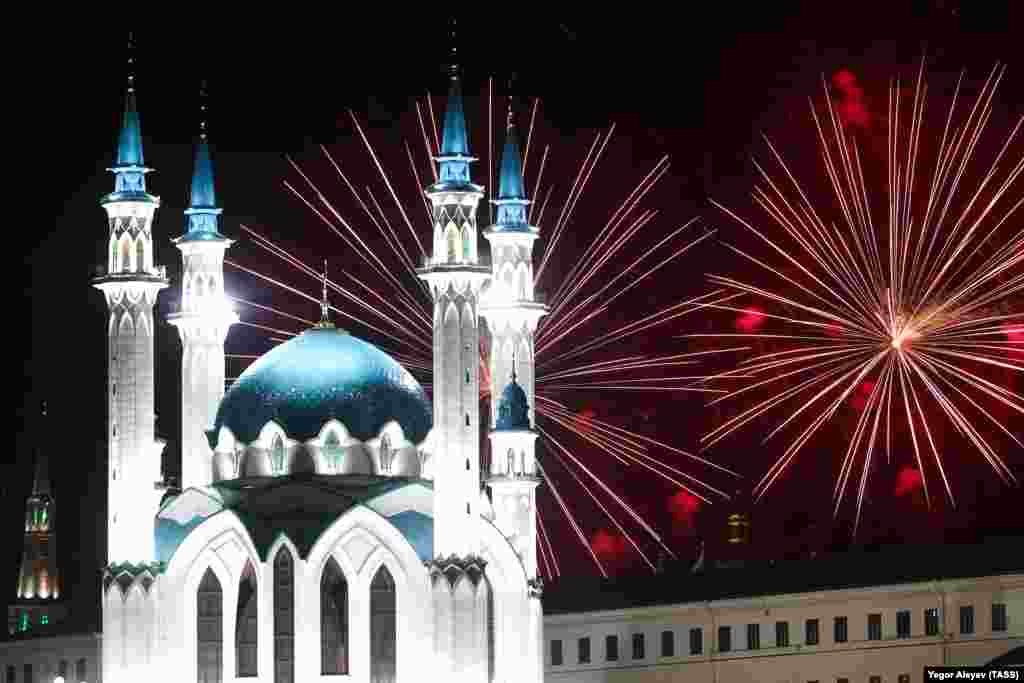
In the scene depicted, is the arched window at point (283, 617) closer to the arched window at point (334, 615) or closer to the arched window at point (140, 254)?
the arched window at point (334, 615)

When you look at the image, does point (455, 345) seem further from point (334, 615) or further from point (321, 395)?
point (334, 615)

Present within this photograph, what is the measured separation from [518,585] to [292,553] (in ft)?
19.8

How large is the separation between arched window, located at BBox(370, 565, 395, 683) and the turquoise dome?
4.59 m

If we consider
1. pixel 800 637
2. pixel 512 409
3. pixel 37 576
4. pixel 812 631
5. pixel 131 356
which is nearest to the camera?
pixel 512 409

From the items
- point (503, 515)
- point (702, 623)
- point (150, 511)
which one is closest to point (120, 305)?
point (150, 511)

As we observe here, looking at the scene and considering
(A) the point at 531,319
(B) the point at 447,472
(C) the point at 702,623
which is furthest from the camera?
(C) the point at 702,623

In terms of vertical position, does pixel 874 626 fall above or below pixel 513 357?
below

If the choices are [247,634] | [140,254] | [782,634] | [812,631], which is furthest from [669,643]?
[140,254]

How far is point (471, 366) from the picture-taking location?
283 feet

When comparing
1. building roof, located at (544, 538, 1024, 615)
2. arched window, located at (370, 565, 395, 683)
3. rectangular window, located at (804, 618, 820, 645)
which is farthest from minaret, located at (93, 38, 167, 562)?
rectangular window, located at (804, 618, 820, 645)

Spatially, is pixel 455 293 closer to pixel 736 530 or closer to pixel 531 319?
pixel 531 319

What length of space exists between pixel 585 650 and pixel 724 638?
6339 millimetres

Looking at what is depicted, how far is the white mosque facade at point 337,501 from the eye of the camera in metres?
85.8

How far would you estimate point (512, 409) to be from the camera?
8800 cm
